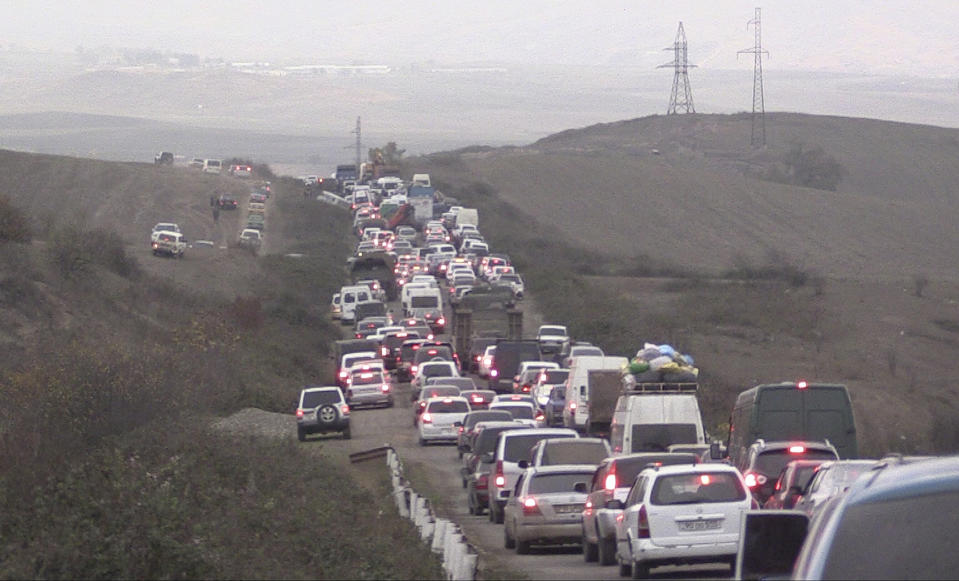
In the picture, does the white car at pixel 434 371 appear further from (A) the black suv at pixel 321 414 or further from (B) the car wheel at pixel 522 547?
(B) the car wheel at pixel 522 547

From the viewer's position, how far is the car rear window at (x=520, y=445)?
23938 mm

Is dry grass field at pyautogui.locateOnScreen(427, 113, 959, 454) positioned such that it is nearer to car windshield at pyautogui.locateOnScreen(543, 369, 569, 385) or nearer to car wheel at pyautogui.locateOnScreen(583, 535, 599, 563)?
car windshield at pyautogui.locateOnScreen(543, 369, 569, 385)

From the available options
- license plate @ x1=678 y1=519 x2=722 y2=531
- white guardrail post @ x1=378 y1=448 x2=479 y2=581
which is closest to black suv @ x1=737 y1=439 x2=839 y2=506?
license plate @ x1=678 y1=519 x2=722 y2=531

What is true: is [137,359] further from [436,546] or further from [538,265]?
[538,265]

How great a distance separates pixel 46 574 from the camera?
1326 cm

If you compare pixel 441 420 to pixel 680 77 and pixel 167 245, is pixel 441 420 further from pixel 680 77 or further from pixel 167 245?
pixel 680 77

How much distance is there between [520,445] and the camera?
79.5ft

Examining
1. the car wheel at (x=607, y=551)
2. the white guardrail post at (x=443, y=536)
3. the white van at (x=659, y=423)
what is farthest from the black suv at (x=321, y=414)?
the car wheel at (x=607, y=551)

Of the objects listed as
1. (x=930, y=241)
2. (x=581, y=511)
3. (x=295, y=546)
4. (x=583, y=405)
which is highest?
(x=295, y=546)

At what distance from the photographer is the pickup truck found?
7462 centimetres

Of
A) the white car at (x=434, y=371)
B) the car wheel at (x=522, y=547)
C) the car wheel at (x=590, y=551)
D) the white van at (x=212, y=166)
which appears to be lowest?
the white van at (x=212, y=166)

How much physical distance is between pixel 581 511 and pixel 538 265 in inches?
2616

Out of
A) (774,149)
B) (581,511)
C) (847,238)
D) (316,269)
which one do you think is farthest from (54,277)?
(774,149)

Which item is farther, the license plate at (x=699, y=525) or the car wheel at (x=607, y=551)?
the car wheel at (x=607, y=551)
